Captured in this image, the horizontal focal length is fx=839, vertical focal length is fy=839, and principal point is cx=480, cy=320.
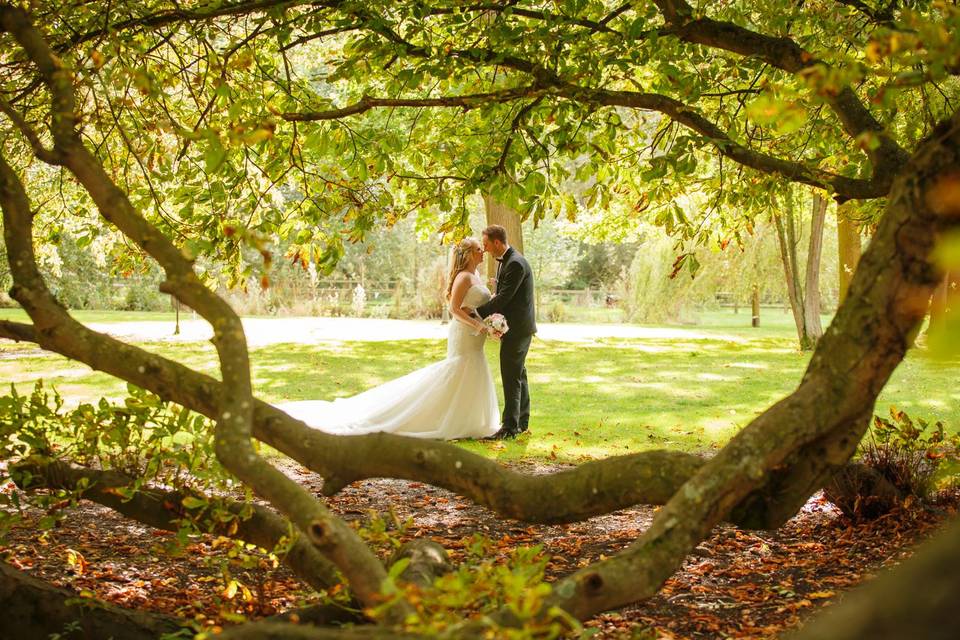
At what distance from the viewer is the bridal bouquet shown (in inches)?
398

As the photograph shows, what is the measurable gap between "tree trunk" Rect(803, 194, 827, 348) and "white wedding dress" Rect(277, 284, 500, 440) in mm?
12397

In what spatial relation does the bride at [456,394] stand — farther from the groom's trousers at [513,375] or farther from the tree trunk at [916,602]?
the tree trunk at [916,602]

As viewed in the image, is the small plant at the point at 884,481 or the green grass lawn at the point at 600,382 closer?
the small plant at the point at 884,481

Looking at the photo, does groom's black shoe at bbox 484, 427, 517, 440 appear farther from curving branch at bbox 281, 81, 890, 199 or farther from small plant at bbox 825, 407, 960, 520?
curving branch at bbox 281, 81, 890, 199

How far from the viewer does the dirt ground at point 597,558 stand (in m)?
4.51

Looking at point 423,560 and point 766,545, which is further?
point 766,545

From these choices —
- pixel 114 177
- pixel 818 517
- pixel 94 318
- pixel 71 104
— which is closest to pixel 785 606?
pixel 818 517

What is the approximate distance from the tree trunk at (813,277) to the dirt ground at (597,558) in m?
14.5

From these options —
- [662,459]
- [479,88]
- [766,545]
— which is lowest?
[766,545]

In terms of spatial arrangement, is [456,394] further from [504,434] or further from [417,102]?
[417,102]

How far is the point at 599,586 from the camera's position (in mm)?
2295

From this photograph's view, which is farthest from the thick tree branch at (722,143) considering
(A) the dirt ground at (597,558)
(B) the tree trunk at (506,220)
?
(B) the tree trunk at (506,220)

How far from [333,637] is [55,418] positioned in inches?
100.0

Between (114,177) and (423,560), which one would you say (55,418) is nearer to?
(423,560)
